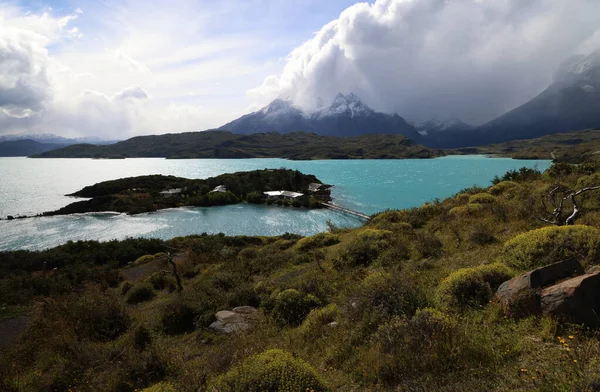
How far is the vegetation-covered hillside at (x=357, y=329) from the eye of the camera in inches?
213

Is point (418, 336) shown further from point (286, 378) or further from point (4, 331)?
point (4, 331)

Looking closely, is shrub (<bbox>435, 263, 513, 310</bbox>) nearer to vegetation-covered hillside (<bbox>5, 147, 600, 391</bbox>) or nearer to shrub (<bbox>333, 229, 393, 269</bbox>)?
vegetation-covered hillside (<bbox>5, 147, 600, 391</bbox>)

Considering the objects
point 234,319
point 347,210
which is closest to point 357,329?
point 234,319

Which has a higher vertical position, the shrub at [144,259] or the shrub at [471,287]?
the shrub at [471,287]

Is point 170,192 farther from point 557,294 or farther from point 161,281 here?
point 557,294

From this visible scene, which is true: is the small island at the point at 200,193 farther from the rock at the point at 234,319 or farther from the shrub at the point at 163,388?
the shrub at the point at 163,388

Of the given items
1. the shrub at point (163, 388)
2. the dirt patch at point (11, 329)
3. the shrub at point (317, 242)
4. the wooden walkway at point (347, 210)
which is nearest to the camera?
the shrub at point (163, 388)

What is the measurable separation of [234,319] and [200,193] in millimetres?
80876

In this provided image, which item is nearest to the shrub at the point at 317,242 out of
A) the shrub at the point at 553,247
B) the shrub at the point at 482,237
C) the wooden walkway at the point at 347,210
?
the shrub at the point at 482,237

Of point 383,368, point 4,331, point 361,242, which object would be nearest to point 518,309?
point 383,368

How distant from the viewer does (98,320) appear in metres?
12.9

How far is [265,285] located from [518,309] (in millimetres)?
10893

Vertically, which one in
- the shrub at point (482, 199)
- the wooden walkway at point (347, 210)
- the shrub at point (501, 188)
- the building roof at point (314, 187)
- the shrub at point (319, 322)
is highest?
the shrub at point (501, 188)

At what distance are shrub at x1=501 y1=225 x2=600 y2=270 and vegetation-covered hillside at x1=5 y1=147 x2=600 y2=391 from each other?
0.04m
